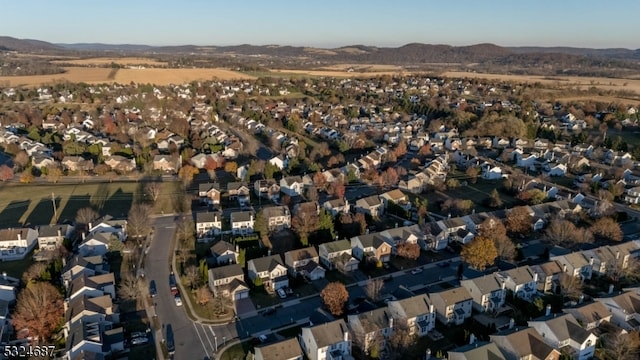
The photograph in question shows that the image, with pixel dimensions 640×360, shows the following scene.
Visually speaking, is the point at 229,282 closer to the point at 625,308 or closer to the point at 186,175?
the point at 625,308

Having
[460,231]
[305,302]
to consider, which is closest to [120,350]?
[305,302]

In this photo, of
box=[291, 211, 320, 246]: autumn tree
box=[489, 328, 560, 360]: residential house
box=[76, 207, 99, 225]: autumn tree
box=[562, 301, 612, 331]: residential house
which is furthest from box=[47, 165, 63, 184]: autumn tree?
box=[562, 301, 612, 331]: residential house

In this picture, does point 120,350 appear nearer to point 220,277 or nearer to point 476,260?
point 220,277

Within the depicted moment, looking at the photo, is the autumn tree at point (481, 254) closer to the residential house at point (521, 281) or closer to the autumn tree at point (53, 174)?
the residential house at point (521, 281)

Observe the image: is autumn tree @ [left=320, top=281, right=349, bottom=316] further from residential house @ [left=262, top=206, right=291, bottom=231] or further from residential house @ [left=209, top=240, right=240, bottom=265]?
residential house @ [left=262, top=206, right=291, bottom=231]

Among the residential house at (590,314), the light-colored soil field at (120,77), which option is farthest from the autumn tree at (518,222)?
the light-colored soil field at (120,77)

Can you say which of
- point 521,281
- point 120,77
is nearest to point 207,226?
point 521,281
